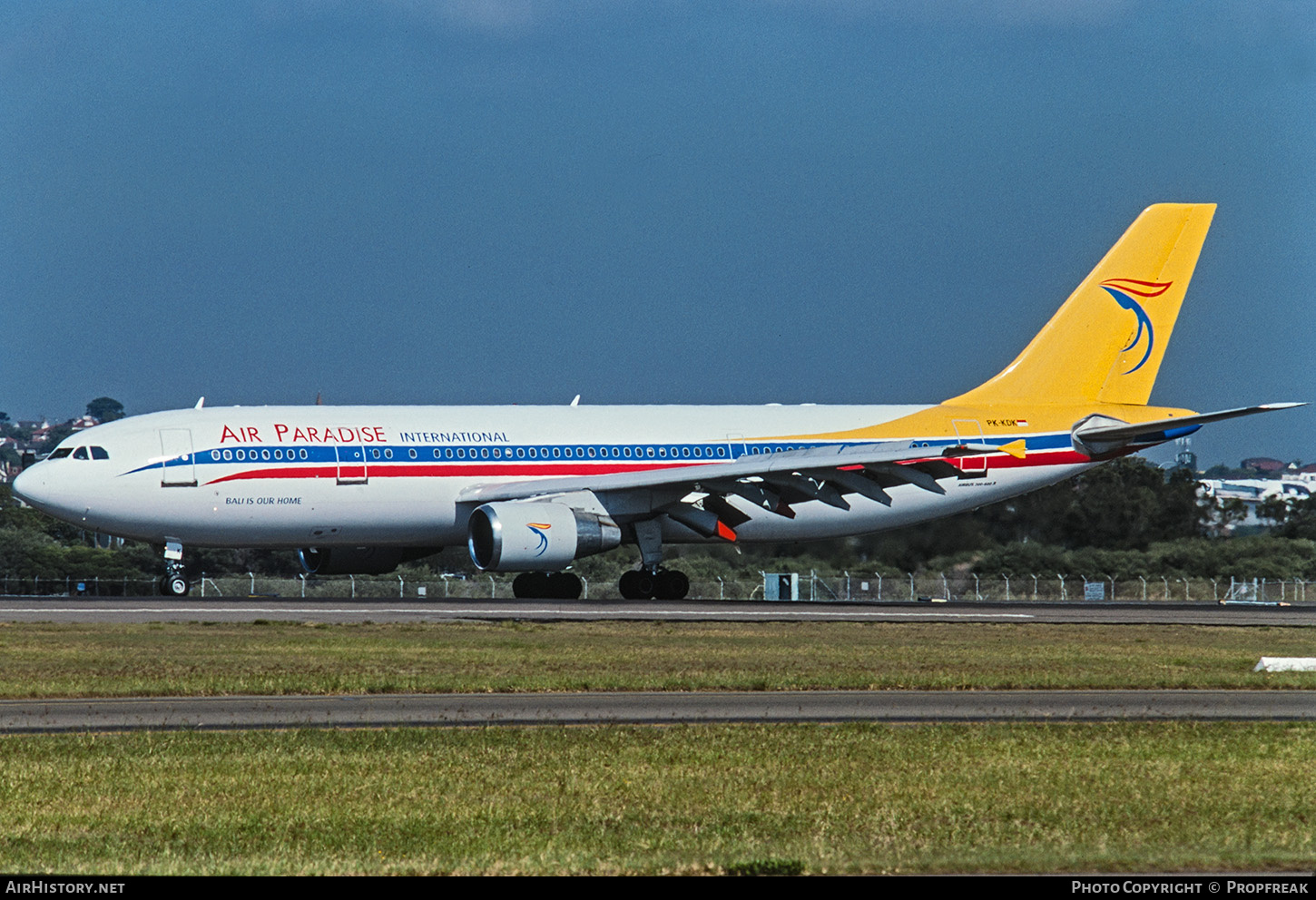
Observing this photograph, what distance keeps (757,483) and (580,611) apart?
21.6 ft

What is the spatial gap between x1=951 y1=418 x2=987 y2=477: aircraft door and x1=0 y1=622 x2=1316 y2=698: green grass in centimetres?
1041

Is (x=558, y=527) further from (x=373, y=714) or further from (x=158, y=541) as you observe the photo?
(x=373, y=714)

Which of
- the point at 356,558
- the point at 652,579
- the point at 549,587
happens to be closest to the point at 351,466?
the point at 356,558

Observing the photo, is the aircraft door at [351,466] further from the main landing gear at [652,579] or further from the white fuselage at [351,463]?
the main landing gear at [652,579]

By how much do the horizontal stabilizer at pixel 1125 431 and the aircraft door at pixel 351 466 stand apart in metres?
17.9

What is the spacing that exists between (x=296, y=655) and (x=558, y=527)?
1326 cm

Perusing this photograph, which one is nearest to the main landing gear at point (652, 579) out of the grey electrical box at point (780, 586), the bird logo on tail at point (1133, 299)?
the grey electrical box at point (780, 586)

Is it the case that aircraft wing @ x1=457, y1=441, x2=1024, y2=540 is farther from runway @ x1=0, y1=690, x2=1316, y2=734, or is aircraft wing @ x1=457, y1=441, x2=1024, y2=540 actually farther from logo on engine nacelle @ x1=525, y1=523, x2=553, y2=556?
runway @ x1=0, y1=690, x2=1316, y2=734

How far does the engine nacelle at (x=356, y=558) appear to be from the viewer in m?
42.2

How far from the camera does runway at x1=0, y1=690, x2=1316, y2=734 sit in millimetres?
17344

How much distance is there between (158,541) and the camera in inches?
1565

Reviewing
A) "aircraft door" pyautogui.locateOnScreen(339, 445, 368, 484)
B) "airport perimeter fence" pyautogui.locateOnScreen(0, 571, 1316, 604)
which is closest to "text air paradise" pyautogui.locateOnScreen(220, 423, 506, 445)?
"aircraft door" pyautogui.locateOnScreen(339, 445, 368, 484)

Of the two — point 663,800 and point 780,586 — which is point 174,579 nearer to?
point 780,586

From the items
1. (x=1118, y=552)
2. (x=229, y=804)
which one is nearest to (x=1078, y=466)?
(x=1118, y=552)
